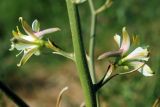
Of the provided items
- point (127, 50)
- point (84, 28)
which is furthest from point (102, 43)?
point (127, 50)

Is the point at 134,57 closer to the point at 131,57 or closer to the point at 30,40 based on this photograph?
the point at 131,57

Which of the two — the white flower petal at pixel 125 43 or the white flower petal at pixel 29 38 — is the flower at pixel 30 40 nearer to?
the white flower petal at pixel 29 38

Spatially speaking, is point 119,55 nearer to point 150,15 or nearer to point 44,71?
point 150,15

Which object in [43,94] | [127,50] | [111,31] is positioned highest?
[127,50]

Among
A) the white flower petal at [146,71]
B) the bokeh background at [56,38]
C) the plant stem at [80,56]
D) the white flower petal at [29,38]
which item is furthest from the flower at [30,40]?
the bokeh background at [56,38]

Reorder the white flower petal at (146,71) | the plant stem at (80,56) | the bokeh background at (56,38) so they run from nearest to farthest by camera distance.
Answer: the plant stem at (80,56)
the white flower petal at (146,71)
the bokeh background at (56,38)

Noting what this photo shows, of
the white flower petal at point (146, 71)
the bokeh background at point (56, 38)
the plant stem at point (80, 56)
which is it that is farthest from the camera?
the bokeh background at point (56, 38)
